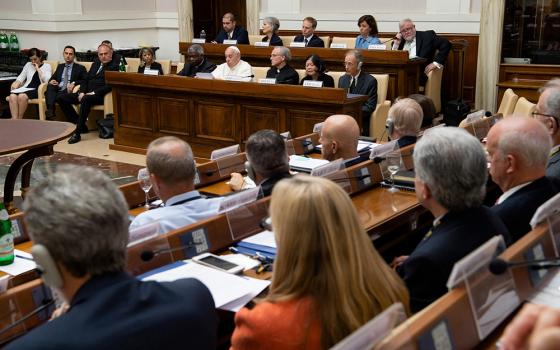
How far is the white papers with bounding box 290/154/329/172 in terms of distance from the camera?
12.9 ft

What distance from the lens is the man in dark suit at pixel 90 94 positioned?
28.5 ft

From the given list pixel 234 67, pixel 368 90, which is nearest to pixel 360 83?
pixel 368 90

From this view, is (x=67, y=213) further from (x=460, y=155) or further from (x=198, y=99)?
(x=198, y=99)

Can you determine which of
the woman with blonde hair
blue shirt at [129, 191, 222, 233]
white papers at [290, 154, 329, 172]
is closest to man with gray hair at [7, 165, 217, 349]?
the woman with blonde hair

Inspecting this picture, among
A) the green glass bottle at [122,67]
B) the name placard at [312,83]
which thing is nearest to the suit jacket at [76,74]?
the green glass bottle at [122,67]

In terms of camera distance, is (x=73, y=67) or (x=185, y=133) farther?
(x=73, y=67)

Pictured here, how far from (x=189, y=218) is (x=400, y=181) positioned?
1301 millimetres

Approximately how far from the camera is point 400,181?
3562 mm

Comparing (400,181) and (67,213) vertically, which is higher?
(67,213)

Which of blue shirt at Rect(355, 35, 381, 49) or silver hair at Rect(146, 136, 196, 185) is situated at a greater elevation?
blue shirt at Rect(355, 35, 381, 49)

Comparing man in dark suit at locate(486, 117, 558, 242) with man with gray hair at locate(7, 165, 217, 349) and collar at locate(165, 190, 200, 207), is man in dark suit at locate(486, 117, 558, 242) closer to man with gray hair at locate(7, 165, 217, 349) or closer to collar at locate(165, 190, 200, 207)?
collar at locate(165, 190, 200, 207)

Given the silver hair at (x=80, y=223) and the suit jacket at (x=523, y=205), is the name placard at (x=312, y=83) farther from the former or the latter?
the silver hair at (x=80, y=223)

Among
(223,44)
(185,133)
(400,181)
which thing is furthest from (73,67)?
(400,181)

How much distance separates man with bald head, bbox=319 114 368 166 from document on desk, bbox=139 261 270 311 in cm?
160
